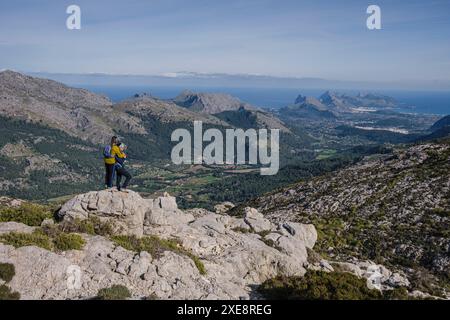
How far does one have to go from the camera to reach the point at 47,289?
20891 millimetres

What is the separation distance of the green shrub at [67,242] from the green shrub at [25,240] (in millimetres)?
485

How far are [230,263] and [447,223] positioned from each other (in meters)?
32.1

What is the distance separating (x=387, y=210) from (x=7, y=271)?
4823 centimetres

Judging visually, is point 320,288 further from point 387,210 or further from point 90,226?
point 387,210

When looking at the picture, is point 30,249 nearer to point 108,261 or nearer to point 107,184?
point 108,261

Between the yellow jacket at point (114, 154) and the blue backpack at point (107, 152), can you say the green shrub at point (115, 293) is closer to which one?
the yellow jacket at point (114, 154)

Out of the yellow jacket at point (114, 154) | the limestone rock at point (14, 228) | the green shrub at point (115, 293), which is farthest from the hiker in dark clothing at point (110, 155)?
the green shrub at point (115, 293)

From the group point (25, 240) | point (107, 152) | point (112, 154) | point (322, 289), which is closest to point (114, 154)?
point (112, 154)

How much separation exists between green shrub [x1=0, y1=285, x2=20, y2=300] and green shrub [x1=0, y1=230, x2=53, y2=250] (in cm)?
331

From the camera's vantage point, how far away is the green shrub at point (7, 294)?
19.6 meters

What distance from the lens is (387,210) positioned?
55031mm

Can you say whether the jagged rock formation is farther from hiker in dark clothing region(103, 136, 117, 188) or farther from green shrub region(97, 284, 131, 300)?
hiker in dark clothing region(103, 136, 117, 188)

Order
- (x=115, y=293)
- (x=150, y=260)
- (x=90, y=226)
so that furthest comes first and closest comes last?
(x=90, y=226)
(x=150, y=260)
(x=115, y=293)
